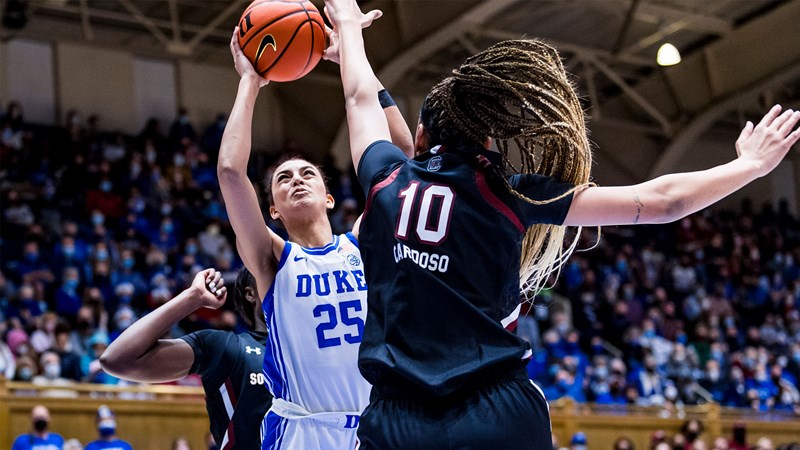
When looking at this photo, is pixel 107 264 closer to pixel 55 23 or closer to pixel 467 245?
pixel 55 23

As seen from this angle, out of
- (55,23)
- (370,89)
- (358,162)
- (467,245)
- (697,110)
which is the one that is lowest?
(467,245)

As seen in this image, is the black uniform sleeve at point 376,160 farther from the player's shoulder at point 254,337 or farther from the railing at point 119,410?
the railing at point 119,410

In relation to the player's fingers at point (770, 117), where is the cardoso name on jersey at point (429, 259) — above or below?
below

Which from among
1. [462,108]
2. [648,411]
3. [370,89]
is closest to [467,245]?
[462,108]

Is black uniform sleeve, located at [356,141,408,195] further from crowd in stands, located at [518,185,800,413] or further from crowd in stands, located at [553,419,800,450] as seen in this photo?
crowd in stands, located at [518,185,800,413]

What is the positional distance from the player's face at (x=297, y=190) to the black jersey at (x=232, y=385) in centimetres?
62

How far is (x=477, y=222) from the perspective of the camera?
2652mm

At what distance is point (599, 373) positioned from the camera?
15219 millimetres

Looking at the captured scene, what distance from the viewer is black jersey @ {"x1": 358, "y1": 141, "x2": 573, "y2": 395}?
2598 millimetres

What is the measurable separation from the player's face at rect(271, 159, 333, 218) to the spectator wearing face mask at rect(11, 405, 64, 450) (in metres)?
5.94

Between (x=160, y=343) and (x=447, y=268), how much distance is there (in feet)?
6.14

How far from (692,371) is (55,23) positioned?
1209 cm

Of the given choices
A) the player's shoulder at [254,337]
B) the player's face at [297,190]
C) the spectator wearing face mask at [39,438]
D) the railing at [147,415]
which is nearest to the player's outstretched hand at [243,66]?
the player's face at [297,190]

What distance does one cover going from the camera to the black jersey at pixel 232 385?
14.2 ft
